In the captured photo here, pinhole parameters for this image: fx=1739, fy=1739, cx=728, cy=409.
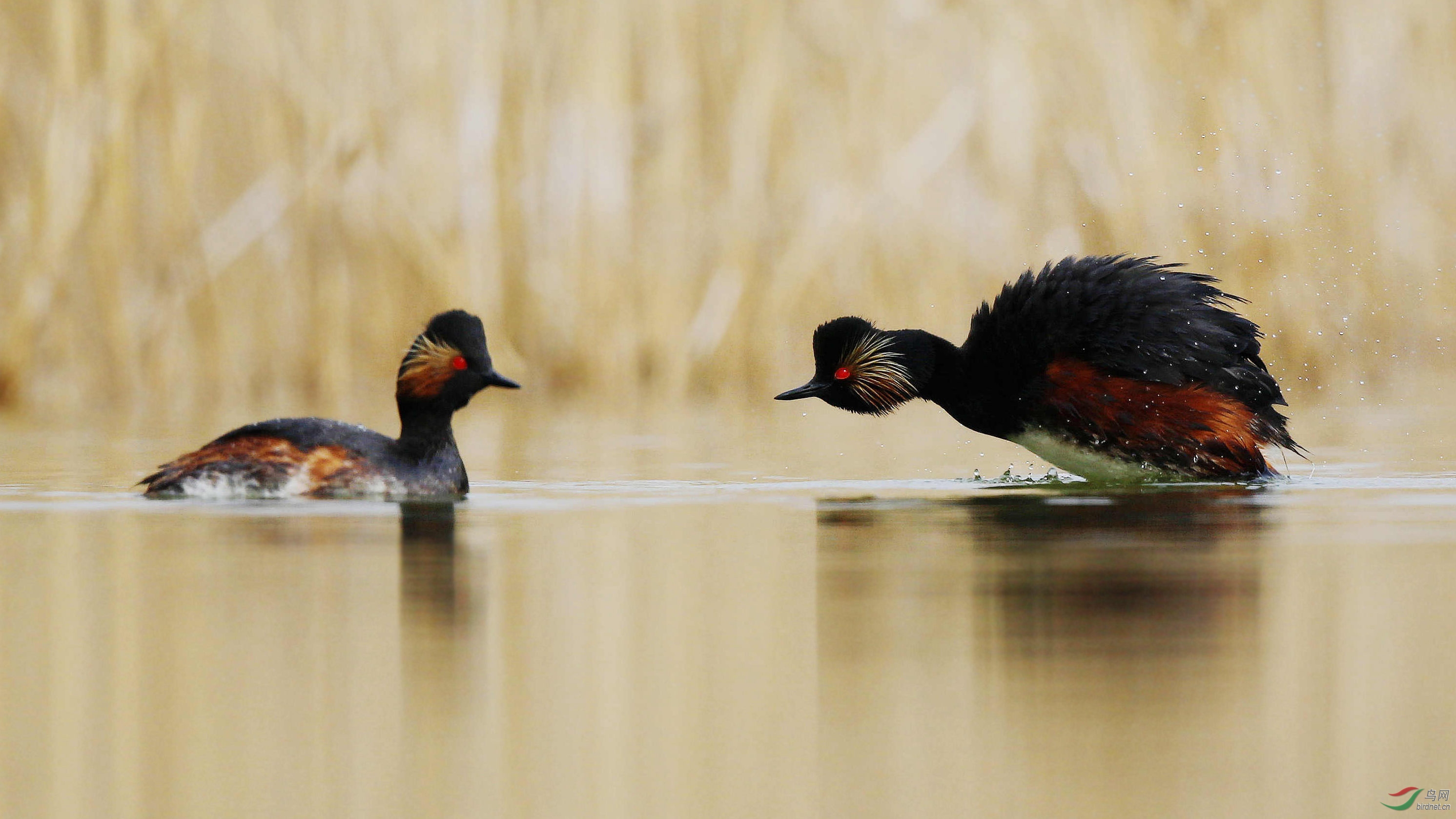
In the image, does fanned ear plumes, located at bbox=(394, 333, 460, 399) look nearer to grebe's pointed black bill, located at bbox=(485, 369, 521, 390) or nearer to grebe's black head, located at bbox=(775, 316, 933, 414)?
grebe's pointed black bill, located at bbox=(485, 369, 521, 390)

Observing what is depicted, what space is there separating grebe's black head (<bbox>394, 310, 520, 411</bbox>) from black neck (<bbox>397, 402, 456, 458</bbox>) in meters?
0.03

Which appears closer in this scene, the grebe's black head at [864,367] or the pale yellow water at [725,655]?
the pale yellow water at [725,655]

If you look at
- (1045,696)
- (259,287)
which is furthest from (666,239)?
(1045,696)

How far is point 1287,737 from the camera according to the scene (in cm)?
251

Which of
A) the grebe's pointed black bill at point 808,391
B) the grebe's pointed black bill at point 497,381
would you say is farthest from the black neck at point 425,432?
the grebe's pointed black bill at point 808,391

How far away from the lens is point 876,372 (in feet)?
22.0

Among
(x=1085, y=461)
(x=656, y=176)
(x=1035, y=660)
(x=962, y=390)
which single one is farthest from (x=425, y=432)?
(x=656, y=176)

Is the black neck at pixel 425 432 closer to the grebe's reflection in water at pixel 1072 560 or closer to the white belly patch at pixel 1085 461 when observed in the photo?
the grebe's reflection in water at pixel 1072 560

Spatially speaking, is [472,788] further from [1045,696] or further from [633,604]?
[633,604]

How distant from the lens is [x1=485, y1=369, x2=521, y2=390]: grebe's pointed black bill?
582cm

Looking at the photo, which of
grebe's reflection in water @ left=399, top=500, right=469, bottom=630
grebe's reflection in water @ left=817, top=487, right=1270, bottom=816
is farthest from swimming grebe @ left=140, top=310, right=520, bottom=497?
grebe's reflection in water @ left=817, top=487, right=1270, bottom=816

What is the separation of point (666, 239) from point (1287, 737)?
7585 mm

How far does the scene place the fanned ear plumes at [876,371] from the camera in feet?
22.0

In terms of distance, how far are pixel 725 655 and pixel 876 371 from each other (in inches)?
145
